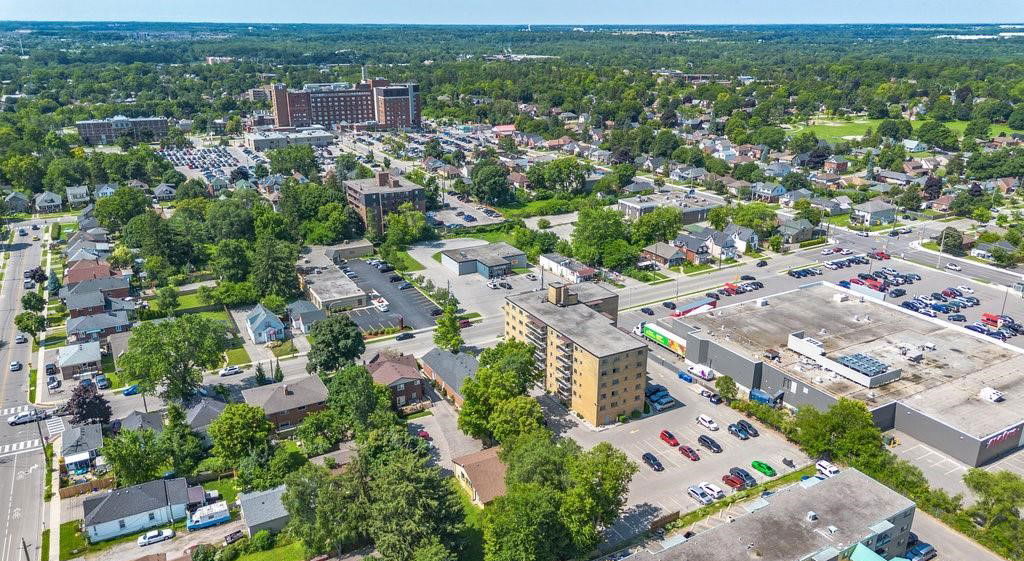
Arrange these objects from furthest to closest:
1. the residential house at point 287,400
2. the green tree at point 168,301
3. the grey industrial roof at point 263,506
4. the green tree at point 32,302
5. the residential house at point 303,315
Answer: the green tree at point 168,301 < the green tree at point 32,302 < the residential house at point 303,315 < the residential house at point 287,400 < the grey industrial roof at point 263,506

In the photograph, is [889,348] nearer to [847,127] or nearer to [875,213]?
[875,213]

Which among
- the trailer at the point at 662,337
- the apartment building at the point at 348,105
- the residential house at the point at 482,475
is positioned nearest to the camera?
the residential house at the point at 482,475

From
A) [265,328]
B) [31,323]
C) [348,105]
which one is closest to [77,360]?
[31,323]

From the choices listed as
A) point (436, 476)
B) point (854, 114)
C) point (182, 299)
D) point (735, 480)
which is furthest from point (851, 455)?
point (854, 114)

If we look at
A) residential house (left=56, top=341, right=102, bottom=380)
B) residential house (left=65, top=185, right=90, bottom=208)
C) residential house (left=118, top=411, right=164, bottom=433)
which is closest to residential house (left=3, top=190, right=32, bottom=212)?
residential house (left=65, top=185, right=90, bottom=208)

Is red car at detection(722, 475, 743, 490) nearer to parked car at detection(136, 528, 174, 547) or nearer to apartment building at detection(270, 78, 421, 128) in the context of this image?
parked car at detection(136, 528, 174, 547)

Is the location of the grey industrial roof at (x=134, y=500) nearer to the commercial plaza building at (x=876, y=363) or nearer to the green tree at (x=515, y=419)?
the green tree at (x=515, y=419)

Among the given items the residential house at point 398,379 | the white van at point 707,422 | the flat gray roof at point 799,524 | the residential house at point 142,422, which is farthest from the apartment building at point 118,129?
the flat gray roof at point 799,524
